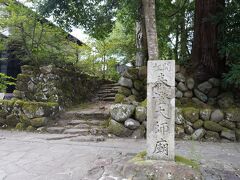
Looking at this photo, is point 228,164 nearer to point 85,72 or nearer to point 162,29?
point 162,29

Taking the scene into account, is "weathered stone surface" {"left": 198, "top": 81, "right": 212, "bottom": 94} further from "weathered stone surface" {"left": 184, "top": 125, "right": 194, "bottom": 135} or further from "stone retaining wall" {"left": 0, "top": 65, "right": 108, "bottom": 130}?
"stone retaining wall" {"left": 0, "top": 65, "right": 108, "bottom": 130}

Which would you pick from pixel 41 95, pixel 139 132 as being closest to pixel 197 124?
pixel 139 132

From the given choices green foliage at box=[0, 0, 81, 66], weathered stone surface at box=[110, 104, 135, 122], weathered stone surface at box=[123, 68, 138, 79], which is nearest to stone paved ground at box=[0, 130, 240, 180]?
weathered stone surface at box=[110, 104, 135, 122]

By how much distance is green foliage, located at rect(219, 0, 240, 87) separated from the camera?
6.32 m

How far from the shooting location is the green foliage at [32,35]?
28.2ft

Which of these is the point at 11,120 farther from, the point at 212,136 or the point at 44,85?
the point at 212,136

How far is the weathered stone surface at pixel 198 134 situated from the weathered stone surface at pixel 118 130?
1552 mm

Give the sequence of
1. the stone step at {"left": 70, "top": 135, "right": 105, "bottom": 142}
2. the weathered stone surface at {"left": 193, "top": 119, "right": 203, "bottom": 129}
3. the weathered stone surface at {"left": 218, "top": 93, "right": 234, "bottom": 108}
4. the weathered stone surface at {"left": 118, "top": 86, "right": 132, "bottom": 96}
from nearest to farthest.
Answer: the stone step at {"left": 70, "top": 135, "right": 105, "bottom": 142} → the weathered stone surface at {"left": 193, "top": 119, "right": 203, "bottom": 129} → the weathered stone surface at {"left": 218, "top": 93, "right": 234, "bottom": 108} → the weathered stone surface at {"left": 118, "top": 86, "right": 132, "bottom": 96}

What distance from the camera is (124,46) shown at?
1380 cm

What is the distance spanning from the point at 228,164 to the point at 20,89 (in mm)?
6463

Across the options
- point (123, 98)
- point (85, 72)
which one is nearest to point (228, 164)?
point (123, 98)

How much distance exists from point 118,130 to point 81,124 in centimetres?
120

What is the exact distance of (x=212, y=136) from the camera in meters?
6.21

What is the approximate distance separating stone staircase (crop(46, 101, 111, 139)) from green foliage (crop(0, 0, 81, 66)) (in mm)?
2647
